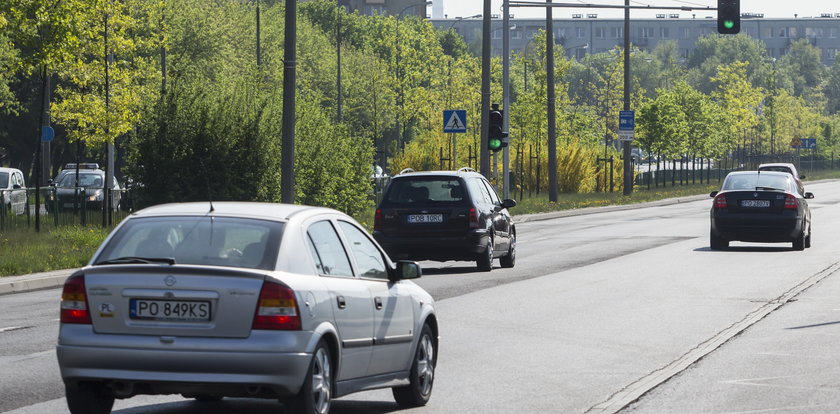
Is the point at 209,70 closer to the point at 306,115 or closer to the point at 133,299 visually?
the point at 306,115

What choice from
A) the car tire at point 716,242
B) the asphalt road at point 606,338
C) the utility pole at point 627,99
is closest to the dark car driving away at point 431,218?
the asphalt road at point 606,338

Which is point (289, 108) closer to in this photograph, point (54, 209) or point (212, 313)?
point (54, 209)

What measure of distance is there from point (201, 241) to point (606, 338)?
665 cm

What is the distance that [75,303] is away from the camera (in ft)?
28.3

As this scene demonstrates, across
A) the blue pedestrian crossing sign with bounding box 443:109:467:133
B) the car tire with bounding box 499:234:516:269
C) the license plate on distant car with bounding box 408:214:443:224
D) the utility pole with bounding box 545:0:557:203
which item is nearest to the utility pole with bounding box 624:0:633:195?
the utility pole with bounding box 545:0:557:203

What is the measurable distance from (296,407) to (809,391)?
167 inches

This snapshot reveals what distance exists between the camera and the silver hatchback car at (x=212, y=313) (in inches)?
329

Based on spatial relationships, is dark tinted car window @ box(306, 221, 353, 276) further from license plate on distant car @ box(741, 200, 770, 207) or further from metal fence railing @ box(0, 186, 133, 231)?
metal fence railing @ box(0, 186, 133, 231)

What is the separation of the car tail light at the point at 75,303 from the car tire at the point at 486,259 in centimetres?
1551

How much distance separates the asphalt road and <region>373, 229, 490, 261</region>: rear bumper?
391 mm

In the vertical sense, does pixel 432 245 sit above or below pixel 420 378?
above

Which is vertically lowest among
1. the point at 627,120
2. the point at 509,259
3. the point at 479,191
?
the point at 509,259

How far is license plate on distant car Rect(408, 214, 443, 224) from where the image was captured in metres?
23.5

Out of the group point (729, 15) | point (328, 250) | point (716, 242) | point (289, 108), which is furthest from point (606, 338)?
Result: point (729, 15)
